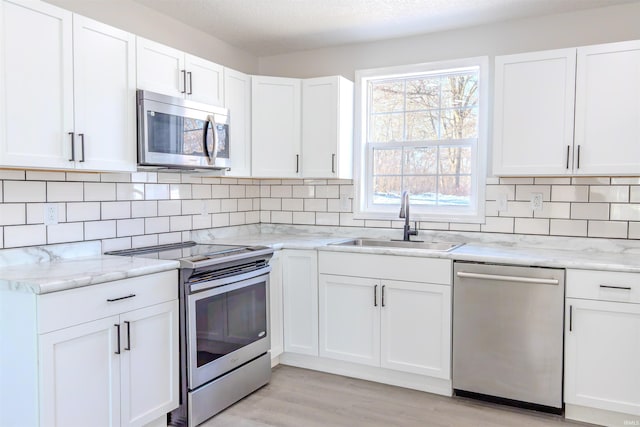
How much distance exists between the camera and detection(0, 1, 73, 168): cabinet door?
2012mm

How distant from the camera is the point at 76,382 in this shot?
2.02 meters

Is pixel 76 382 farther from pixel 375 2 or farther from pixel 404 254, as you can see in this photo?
pixel 375 2

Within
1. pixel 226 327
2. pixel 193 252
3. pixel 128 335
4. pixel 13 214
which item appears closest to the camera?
pixel 128 335

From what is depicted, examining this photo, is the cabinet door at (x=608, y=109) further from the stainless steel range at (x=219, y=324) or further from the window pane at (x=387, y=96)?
the stainless steel range at (x=219, y=324)

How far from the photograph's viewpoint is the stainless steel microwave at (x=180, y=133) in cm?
259

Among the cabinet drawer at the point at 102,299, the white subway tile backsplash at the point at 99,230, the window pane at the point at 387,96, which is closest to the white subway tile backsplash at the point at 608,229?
the window pane at the point at 387,96

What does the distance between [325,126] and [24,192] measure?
2009mm

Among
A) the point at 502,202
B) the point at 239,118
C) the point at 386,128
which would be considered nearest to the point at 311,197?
the point at 386,128

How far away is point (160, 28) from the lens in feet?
10.4

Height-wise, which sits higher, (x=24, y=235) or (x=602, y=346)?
(x=24, y=235)

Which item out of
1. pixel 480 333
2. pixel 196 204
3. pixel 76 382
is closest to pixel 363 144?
pixel 196 204

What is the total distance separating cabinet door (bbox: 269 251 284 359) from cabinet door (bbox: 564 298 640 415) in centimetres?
180

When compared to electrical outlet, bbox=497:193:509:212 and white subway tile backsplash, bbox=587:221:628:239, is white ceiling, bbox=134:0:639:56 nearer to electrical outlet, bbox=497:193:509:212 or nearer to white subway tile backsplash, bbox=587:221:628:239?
electrical outlet, bbox=497:193:509:212

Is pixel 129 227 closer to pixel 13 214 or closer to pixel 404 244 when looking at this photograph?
pixel 13 214
